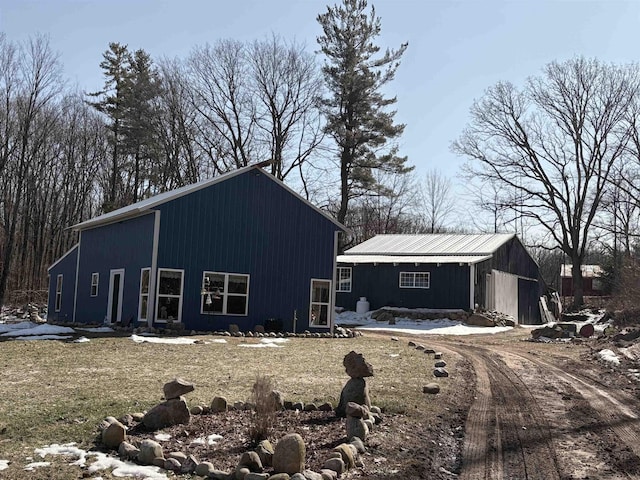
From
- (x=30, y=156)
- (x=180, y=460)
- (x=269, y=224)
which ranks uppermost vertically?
(x=30, y=156)

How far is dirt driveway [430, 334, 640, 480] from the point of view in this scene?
570 cm

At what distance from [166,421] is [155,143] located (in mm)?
31486

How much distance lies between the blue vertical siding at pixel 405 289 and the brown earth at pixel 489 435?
17.1 m

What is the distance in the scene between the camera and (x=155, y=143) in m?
35.9

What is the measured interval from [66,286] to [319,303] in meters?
11.8

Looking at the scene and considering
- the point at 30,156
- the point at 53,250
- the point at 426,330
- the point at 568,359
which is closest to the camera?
the point at 568,359

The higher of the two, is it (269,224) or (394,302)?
(269,224)

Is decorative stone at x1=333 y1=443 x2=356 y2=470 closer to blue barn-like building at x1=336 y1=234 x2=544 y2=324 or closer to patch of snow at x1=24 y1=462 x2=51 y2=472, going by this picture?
patch of snow at x1=24 y1=462 x2=51 y2=472

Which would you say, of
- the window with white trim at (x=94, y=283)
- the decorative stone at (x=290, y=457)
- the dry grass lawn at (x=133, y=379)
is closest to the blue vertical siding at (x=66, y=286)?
the window with white trim at (x=94, y=283)

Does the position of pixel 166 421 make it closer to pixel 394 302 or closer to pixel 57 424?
pixel 57 424

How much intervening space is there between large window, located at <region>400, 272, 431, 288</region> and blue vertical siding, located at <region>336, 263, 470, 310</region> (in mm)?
143

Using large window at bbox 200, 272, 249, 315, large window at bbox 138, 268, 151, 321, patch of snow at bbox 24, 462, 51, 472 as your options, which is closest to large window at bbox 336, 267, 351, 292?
large window at bbox 200, 272, 249, 315

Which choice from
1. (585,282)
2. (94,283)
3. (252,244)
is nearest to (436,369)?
(252,244)

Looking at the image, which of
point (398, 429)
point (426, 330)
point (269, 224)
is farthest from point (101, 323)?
point (398, 429)
